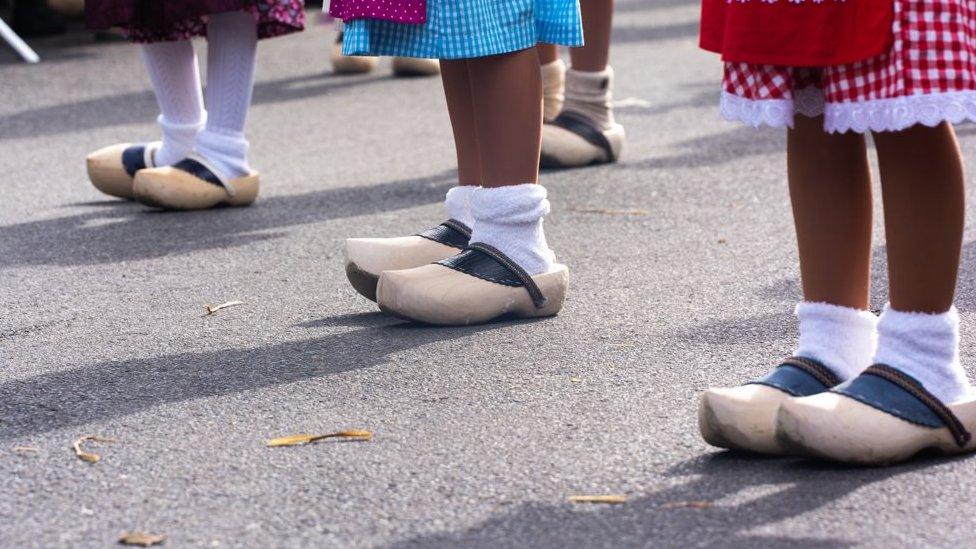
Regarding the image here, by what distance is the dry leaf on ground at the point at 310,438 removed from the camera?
182 centimetres

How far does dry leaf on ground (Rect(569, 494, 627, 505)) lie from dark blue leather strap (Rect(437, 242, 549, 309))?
80 centimetres

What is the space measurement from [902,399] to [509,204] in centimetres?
84

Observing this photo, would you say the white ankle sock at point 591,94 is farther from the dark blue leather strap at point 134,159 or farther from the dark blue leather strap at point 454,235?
the dark blue leather strap at point 454,235

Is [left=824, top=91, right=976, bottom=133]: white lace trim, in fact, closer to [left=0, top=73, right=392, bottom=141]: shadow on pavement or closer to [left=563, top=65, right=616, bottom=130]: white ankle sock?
[left=563, top=65, right=616, bottom=130]: white ankle sock

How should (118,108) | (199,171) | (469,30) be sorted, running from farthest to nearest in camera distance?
(118,108), (199,171), (469,30)

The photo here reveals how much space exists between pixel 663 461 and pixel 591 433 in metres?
0.13

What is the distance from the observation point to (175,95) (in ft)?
11.6

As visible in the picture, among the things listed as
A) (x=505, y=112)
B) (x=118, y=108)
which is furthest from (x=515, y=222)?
(x=118, y=108)

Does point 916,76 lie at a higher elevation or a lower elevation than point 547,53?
higher

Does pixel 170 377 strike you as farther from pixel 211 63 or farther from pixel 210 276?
pixel 211 63

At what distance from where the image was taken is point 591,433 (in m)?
1.83

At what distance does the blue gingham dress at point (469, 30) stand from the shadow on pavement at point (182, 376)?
440 millimetres

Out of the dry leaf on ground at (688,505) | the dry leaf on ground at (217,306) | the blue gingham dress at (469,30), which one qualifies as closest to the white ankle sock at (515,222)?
the blue gingham dress at (469,30)

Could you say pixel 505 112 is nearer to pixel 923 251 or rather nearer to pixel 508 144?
pixel 508 144
